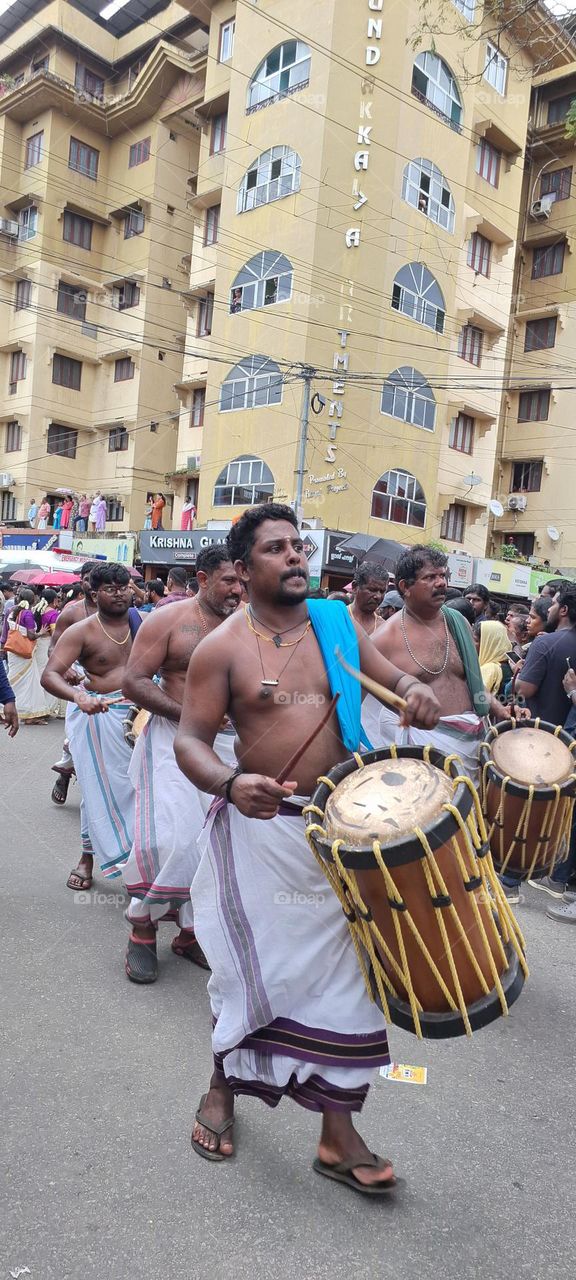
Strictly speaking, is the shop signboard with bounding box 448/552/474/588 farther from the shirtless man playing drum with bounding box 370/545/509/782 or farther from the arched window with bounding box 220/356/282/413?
the shirtless man playing drum with bounding box 370/545/509/782

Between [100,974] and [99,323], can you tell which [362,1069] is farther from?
[99,323]

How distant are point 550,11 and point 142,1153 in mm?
6420

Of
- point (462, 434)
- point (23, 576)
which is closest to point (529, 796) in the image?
point (23, 576)

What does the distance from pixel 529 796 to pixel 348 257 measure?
2216 cm

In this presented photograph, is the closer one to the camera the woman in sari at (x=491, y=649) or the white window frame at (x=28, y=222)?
the woman in sari at (x=491, y=649)

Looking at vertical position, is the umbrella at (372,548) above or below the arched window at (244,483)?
below

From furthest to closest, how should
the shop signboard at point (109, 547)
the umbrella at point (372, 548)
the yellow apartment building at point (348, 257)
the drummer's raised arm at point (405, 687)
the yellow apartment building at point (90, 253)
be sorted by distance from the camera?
the yellow apartment building at point (90, 253)
the shop signboard at point (109, 547)
the yellow apartment building at point (348, 257)
the umbrella at point (372, 548)
the drummer's raised arm at point (405, 687)

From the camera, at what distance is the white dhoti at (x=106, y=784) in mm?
5445

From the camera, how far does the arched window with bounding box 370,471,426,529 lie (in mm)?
24531

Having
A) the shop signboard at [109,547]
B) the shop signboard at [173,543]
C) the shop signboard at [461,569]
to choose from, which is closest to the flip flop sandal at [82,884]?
the shop signboard at [173,543]

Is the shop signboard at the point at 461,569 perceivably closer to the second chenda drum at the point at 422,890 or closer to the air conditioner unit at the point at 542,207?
the air conditioner unit at the point at 542,207

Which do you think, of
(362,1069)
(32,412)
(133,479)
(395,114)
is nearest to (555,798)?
(362,1069)

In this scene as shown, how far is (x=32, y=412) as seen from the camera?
105ft

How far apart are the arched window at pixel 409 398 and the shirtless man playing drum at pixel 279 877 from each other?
22.2 m
